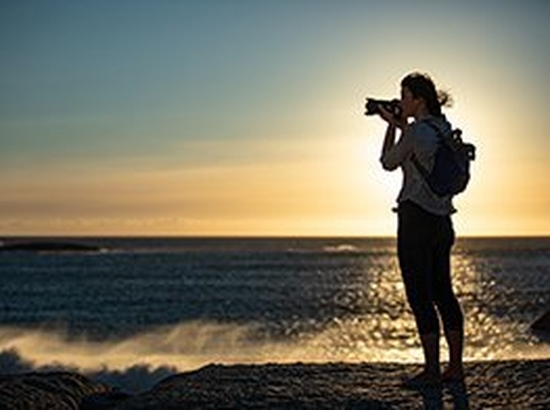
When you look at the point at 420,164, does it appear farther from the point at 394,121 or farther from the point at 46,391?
the point at 46,391

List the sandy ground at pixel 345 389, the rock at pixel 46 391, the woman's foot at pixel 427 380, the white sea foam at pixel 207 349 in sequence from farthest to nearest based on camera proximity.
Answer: the white sea foam at pixel 207 349
the rock at pixel 46 391
the woman's foot at pixel 427 380
the sandy ground at pixel 345 389

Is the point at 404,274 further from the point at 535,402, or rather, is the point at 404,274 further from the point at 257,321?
the point at 257,321

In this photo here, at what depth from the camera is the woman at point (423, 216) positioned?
759 centimetres

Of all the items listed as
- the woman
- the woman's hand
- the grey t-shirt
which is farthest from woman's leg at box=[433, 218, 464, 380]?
the woman's hand

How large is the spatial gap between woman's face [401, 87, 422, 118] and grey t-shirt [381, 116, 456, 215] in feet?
0.42

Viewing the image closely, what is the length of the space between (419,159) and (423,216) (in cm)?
41

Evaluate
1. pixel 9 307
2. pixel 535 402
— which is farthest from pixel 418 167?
pixel 9 307

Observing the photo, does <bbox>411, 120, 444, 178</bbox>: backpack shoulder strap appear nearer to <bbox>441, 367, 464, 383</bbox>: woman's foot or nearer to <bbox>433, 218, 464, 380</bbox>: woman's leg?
<bbox>433, 218, 464, 380</bbox>: woman's leg

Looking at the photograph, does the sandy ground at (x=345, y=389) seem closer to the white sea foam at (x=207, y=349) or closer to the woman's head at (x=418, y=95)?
the woman's head at (x=418, y=95)

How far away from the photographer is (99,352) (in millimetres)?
25859

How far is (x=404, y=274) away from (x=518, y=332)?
77.2 feet

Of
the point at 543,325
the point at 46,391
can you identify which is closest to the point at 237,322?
the point at 543,325

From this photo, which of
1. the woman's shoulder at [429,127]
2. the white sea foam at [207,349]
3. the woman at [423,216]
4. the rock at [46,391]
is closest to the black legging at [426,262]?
the woman at [423,216]

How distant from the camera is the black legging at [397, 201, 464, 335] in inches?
300
